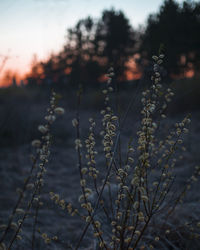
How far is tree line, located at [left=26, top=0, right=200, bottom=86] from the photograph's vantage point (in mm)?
13758

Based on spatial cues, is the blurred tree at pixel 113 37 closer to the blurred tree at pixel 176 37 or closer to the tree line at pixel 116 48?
the tree line at pixel 116 48

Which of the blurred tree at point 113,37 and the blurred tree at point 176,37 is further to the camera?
the blurred tree at point 113,37

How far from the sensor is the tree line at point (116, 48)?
1376 cm

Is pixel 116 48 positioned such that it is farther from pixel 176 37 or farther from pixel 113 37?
pixel 176 37

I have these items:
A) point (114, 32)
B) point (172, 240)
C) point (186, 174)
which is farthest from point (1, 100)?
point (114, 32)

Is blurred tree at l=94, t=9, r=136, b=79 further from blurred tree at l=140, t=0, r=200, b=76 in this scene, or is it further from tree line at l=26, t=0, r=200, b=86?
blurred tree at l=140, t=0, r=200, b=76

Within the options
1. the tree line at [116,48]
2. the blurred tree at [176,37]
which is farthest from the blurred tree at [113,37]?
the blurred tree at [176,37]

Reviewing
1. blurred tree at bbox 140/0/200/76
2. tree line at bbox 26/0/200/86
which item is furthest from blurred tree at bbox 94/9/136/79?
blurred tree at bbox 140/0/200/76

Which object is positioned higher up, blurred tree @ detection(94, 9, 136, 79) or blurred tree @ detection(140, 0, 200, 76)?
blurred tree @ detection(94, 9, 136, 79)

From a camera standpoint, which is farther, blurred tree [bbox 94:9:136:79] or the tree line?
blurred tree [bbox 94:9:136:79]

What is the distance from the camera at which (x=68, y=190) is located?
406 cm

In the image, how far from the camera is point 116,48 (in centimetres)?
2192

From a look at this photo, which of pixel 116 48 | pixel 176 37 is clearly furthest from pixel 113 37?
pixel 176 37

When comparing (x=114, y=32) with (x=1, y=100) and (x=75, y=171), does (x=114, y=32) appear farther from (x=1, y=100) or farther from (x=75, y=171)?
(x=75, y=171)
